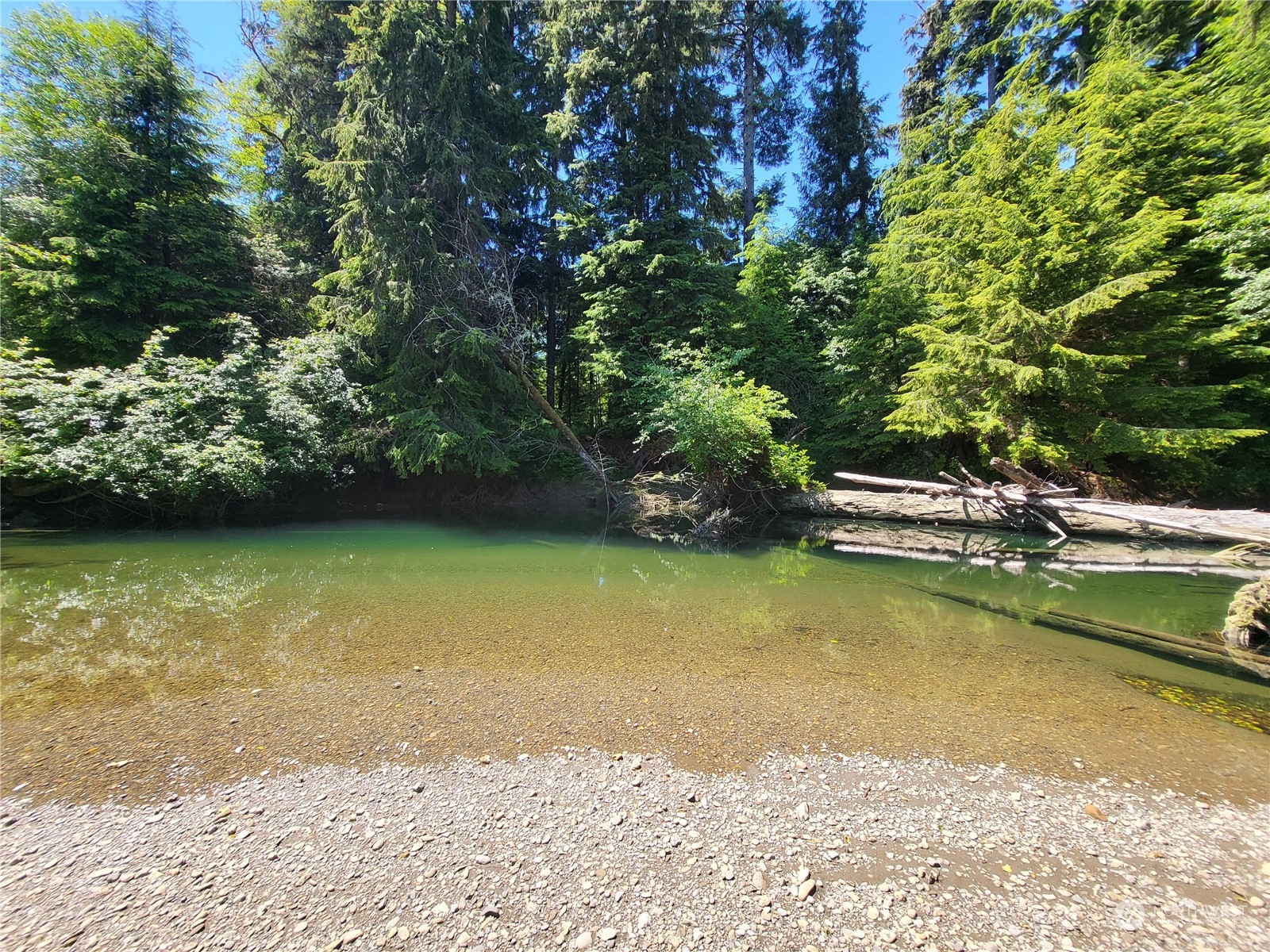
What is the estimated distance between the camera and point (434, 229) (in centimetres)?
1234

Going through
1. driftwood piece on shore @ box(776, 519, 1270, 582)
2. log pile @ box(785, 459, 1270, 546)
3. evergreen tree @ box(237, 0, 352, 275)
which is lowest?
driftwood piece on shore @ box(776, 519, 1270, 582)

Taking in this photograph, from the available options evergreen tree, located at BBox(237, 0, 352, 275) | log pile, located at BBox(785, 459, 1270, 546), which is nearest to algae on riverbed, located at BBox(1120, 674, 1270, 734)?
log pile, located at BBox(785, 459, 1270, 546)

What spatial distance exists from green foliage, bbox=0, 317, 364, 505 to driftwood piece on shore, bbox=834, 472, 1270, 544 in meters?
12.6

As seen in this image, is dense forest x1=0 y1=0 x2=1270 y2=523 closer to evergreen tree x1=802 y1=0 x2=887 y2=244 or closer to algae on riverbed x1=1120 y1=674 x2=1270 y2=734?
evergreen tree x1=802 y1=0 x2=887 y2=244

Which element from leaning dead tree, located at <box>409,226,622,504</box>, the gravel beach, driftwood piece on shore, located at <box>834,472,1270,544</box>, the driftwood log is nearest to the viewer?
the gravel beach

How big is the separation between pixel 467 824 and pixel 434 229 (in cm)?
1352

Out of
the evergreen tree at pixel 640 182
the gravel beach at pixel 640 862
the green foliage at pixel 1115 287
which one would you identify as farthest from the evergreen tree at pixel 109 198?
the green foliage at pixel 1115 287

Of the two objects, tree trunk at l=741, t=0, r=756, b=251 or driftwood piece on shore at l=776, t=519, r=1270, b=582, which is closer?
driftwood piece on shore at l=776, t=519, r=1270, b=582

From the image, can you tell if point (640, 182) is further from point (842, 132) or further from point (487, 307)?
point (842, 132)

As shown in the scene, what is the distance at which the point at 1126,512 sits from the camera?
6746mm

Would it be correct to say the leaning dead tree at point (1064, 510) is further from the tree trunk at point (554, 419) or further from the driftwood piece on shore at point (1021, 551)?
the tree trunk at point (554, 419)

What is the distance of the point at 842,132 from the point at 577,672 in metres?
23.2

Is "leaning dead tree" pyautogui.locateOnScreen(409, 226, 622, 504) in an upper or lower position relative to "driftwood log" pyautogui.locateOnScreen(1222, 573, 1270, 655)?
upper

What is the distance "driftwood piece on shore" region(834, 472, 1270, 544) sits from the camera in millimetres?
5473
